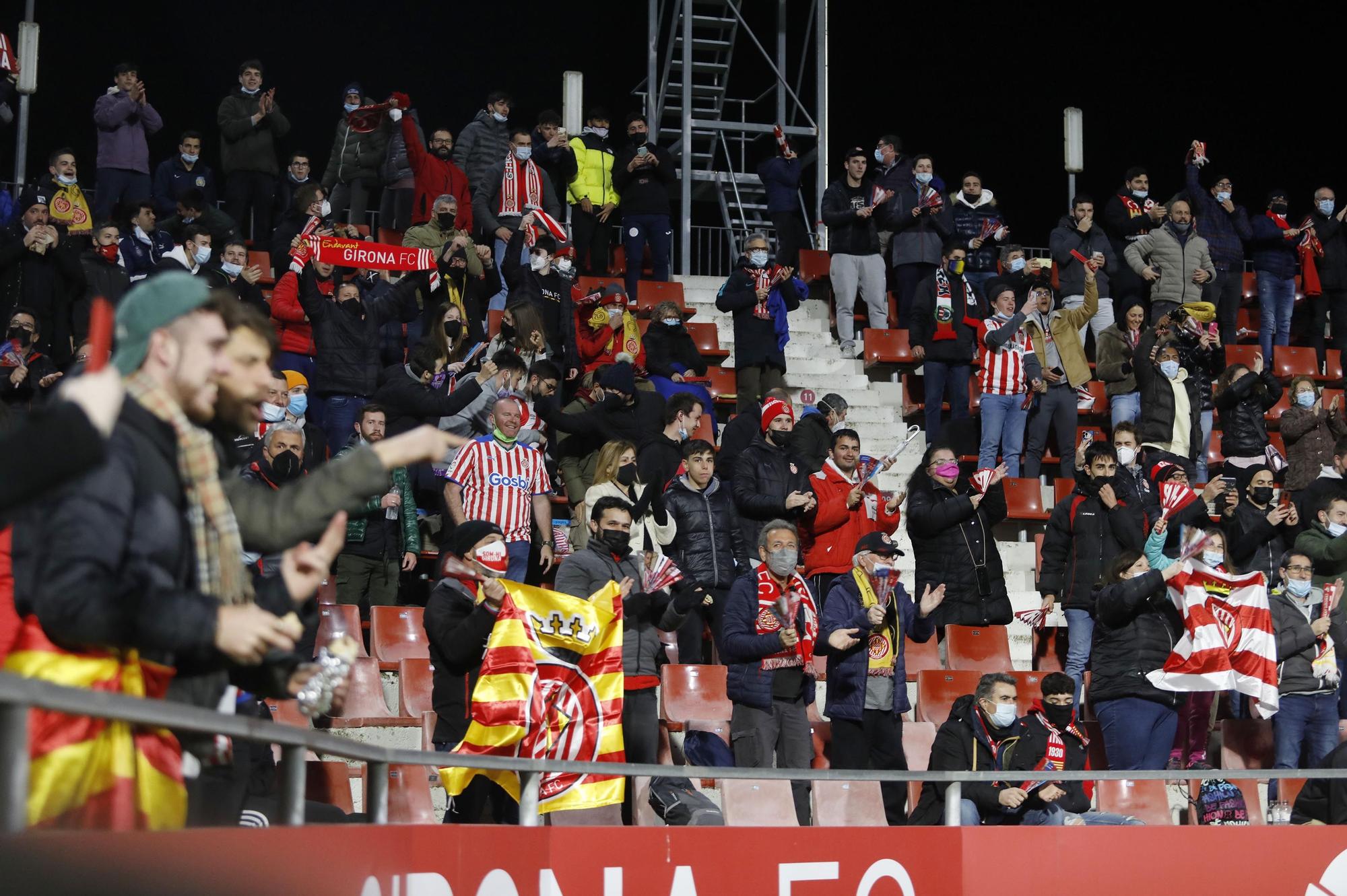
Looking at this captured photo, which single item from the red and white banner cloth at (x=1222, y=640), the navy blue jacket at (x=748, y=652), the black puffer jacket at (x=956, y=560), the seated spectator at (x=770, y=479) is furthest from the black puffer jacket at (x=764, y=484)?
the red and white banner cloth at (x=1222, y=640)

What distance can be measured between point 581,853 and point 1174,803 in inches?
186

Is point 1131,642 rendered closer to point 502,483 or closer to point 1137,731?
point 1137,731

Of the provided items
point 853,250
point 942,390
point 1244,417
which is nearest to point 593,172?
point 853,250

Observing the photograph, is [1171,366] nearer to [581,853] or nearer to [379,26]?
[581,853]

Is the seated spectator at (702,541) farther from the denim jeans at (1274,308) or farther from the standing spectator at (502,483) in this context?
the denim jeans at (1274,308)

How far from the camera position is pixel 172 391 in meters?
2.65

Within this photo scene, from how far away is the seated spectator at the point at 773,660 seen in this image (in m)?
7.68

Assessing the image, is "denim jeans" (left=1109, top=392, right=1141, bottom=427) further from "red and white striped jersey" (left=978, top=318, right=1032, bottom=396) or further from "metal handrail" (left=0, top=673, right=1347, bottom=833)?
"metal handrail" (left=0, top=673, right=1347, bottom=833)

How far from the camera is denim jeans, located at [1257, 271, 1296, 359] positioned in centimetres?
1519

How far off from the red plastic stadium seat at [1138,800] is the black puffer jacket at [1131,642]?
0.57 metres

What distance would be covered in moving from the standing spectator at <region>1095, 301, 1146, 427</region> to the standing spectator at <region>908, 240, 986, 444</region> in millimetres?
1137

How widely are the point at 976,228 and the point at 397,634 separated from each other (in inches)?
298

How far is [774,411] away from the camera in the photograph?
10148mm

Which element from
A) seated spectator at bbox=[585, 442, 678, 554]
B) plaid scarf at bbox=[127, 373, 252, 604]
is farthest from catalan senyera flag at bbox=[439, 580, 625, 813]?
plaid scarf at bbox=[127, 373, 252, 604]
